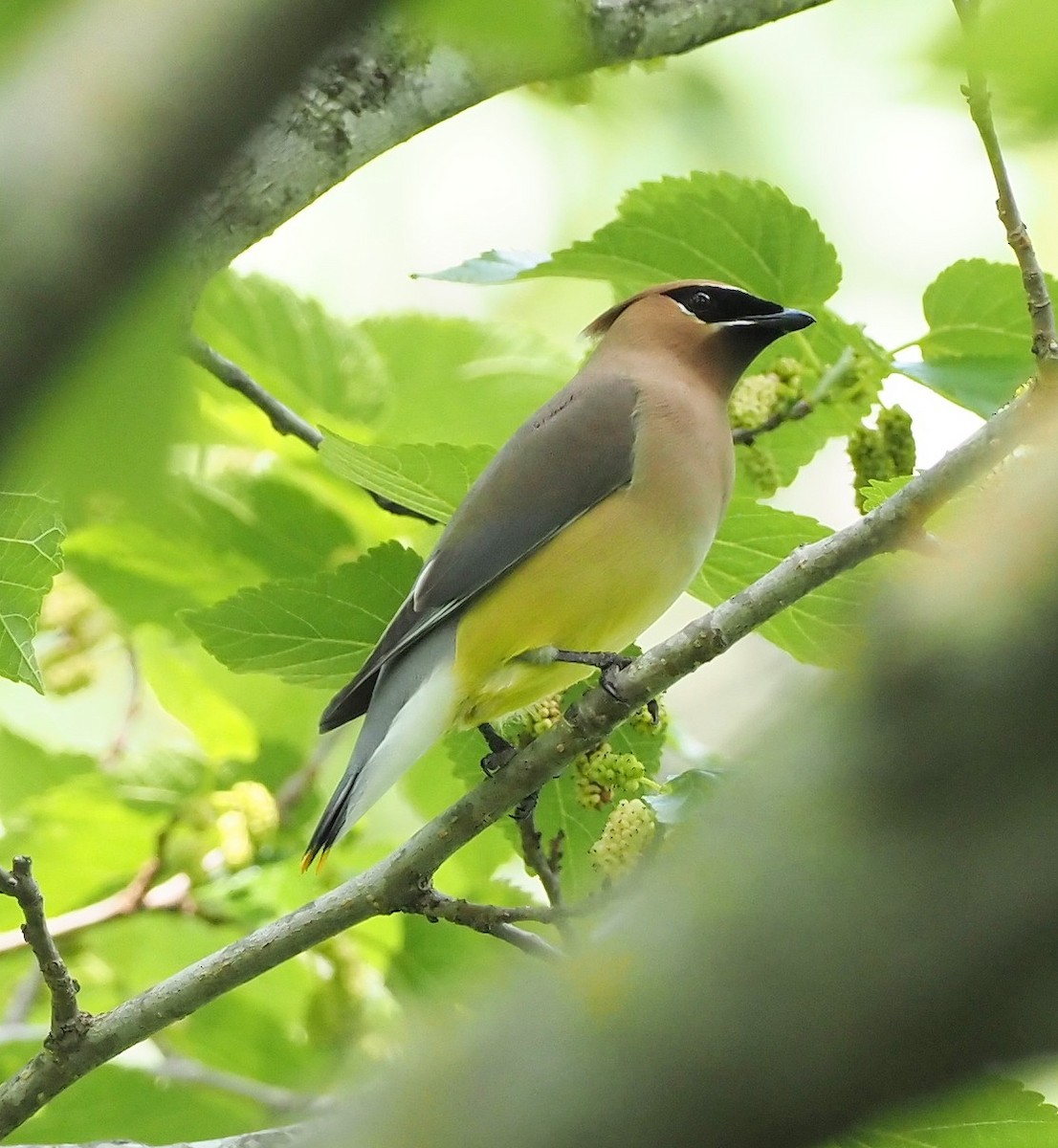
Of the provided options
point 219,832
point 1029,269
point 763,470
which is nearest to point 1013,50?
point 1029,269

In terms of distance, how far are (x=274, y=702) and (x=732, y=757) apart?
3.62m

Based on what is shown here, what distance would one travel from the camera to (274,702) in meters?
4.53

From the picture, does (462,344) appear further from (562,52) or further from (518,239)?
(518,239)

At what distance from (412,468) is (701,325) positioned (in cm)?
117

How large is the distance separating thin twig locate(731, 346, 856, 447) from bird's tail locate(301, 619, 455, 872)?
846 millimetres

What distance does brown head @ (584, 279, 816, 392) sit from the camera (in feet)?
12.7

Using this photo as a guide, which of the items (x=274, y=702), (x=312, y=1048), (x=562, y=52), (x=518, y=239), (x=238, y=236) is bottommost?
(x=312, y=1048)

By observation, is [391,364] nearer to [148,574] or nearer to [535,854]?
[148,574]

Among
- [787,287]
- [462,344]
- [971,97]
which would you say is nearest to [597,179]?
[462,344]

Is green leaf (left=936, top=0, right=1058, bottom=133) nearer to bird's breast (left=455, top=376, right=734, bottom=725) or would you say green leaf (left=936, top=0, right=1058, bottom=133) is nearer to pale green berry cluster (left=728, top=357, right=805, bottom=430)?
bird's breast (left=455, top=376, right=734, bottom=725)

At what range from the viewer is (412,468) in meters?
3.22

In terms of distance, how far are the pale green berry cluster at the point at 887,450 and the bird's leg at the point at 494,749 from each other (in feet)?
2.87

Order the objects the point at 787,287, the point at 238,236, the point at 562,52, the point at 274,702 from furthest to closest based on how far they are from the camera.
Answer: the point at 274,702, the point at 787,287, the point at 238,236, the point at 562,52

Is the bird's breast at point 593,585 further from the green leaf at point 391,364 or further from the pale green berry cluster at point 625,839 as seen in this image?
the green leaf at point 391,364
